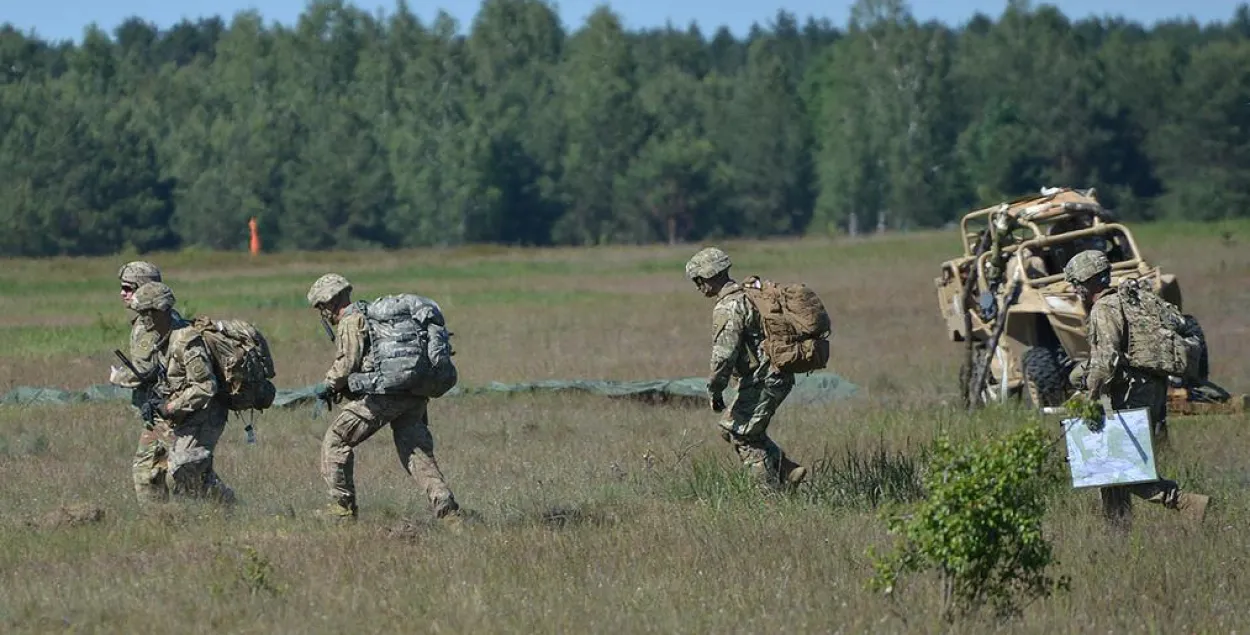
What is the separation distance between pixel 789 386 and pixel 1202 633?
14.1ft

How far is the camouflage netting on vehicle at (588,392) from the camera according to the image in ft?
68.0

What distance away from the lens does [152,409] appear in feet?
42.1

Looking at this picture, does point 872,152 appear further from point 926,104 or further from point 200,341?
point 200,341

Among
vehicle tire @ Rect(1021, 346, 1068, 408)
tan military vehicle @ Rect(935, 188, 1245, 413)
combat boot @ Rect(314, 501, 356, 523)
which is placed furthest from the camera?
vehicle tire @ Rect(1021, 346, 1068, 408)

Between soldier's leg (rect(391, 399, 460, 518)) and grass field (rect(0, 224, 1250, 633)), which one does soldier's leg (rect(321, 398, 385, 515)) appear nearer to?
soldier's leg (rect(391, 399, 460, 518))

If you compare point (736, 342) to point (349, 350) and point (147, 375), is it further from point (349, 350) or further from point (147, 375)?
point (147, 375)

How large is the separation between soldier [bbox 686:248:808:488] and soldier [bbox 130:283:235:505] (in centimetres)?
321

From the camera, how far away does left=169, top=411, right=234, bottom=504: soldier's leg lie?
12.6m

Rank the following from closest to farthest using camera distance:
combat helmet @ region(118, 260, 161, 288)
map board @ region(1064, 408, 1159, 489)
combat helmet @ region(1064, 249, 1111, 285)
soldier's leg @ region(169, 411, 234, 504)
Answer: map board @ region(1064, 408, 1159, 489) < combat helmet @ region(1064, 249, 1111, 285) < soldier's leg @ region(169, 411, 234, 504) < combat helmet @ region(118, 260, 161, 288)

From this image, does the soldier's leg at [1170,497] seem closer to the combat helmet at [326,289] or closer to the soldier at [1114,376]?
the soldier at [1114,376]

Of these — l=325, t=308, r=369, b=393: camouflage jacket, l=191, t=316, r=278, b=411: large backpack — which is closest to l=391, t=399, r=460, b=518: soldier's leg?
l=325, t=308, r=369, b=393: camouflage jacket

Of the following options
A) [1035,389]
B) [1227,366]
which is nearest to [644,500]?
[1035,389]

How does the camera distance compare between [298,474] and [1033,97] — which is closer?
[298,474]

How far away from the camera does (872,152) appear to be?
92.9m
